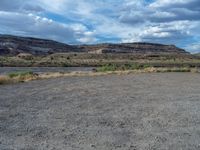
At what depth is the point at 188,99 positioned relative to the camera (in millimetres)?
20844

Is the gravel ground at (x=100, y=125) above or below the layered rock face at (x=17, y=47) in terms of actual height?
below

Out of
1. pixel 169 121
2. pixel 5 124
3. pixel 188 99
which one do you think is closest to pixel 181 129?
pixel 169 121

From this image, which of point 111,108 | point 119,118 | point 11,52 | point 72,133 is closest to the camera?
point 72,133

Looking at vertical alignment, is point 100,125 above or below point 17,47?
below

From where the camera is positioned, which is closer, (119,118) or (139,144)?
(139,144)

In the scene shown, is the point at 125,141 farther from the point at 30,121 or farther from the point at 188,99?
the point at 188,99

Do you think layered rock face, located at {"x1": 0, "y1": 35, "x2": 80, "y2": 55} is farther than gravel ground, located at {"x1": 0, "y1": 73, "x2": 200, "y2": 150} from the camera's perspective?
Yes

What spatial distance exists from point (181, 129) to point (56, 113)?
533 cm

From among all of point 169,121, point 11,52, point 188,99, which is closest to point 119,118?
point 169,121

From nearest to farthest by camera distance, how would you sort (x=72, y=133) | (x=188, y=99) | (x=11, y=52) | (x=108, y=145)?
1. (x=108, y=145)
2. (x=72, y=133)
3. (x=188, y=99)
4. (x=11, y=52)

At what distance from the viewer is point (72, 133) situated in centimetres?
1134

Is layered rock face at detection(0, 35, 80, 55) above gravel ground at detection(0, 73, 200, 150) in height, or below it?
above

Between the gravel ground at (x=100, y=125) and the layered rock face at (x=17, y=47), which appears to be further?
the layered rock face at (x=17, y=47)

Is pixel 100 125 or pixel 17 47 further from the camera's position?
pixel 17 47
